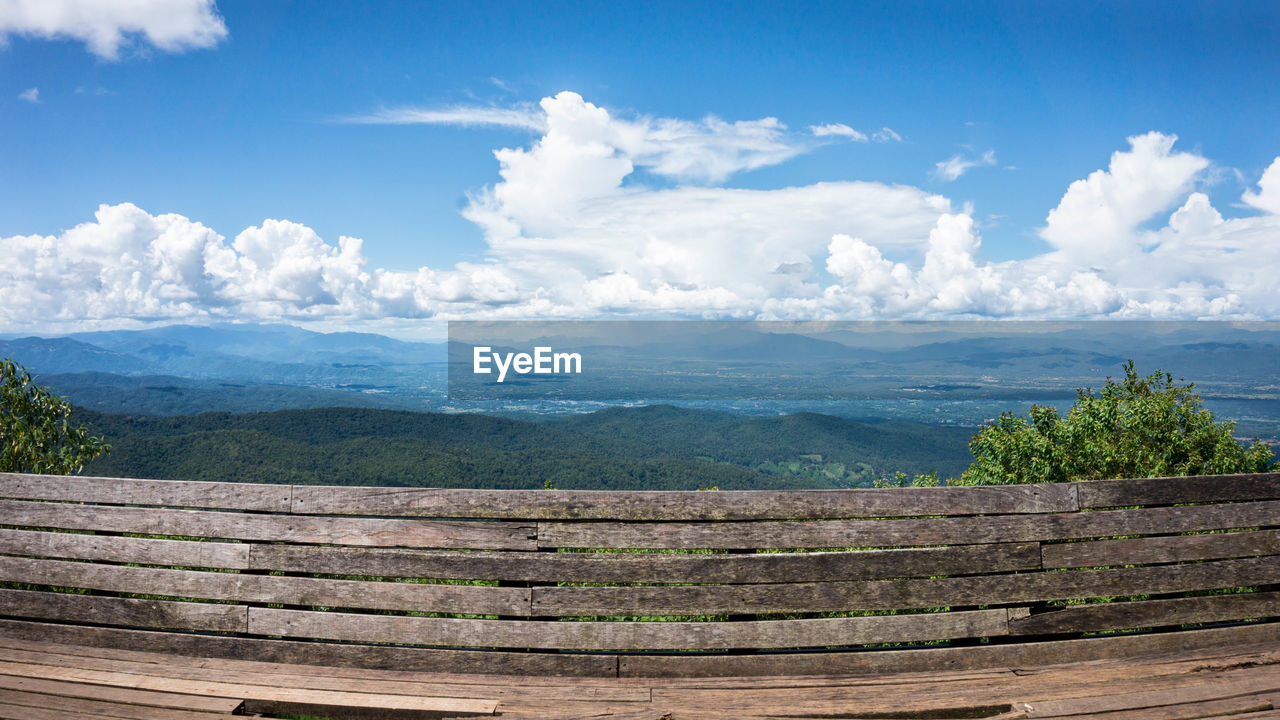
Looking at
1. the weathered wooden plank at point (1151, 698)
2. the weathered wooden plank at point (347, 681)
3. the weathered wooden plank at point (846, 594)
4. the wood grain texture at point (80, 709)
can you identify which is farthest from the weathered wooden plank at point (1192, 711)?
the wood grain texture at point (80, 709)

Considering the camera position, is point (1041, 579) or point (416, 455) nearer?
point (1041, 579)

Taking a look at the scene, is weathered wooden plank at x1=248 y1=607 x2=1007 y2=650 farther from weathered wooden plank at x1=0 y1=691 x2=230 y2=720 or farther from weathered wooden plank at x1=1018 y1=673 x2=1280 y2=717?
weathered wooden plank at x1=0 y1=691 x2=230 y2=720

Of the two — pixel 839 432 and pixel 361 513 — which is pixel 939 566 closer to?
pixel 361 513

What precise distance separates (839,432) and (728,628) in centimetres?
16247

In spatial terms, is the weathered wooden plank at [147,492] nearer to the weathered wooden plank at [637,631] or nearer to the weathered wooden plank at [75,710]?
the weathered wooden plank at [637,631]

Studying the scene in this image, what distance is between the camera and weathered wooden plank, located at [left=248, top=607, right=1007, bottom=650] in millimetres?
3457

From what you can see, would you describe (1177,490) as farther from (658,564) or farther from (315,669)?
(315,669)

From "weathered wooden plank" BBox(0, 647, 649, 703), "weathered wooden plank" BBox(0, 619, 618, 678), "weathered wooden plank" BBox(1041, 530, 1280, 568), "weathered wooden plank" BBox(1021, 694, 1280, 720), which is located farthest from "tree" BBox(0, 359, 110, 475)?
"weathered wooden plank" BBox(1021, 694, 1280, 720)

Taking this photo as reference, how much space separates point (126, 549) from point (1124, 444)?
2617 cm

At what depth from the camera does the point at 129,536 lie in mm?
3861

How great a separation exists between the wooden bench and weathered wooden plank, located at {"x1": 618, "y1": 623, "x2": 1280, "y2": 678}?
0.04 ft

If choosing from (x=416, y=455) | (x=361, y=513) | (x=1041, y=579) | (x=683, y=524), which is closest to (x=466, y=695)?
(x=361, y=513)

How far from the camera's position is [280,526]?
3.62m

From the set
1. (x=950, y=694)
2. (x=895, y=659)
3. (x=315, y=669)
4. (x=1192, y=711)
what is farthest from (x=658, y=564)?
(x=1192, y=711)
